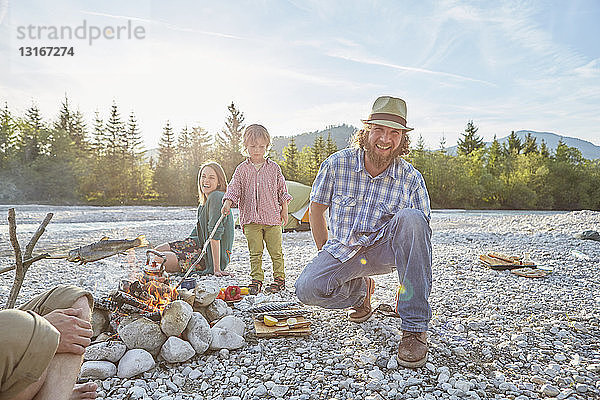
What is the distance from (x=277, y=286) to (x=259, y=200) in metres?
0.94

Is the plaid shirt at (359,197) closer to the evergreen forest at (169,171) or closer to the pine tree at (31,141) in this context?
the evergreen forest at (169,171)

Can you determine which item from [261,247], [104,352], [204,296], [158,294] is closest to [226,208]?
[261,247]

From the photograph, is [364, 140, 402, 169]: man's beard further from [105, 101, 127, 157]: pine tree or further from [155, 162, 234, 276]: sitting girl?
[105, 101, 127, 157]: pine tree

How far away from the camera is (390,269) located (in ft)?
10.0

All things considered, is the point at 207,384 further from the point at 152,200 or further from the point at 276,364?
the point at 152,200

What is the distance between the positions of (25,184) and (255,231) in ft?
96.9

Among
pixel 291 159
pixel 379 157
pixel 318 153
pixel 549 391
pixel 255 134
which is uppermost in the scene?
pixel 318 153

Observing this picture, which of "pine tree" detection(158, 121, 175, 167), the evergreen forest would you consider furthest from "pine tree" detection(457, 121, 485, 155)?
"pine tree" detection(158, 121, 175, 167)

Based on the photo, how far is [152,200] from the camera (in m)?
31.4

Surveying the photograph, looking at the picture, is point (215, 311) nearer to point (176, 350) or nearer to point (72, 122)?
point (176, 350)

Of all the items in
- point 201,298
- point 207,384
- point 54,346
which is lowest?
point 207,384

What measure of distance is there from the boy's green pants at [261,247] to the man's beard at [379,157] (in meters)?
1.71

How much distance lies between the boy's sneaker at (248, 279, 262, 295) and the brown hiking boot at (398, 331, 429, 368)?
1830 millimetres

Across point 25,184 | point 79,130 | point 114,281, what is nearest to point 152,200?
point 25,184
